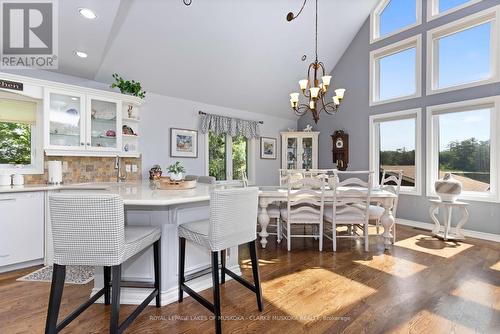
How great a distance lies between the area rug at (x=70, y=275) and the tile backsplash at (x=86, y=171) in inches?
45.3

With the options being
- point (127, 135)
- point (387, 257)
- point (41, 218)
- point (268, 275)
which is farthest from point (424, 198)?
point (41, 218)

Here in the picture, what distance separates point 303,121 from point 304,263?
4551 mm

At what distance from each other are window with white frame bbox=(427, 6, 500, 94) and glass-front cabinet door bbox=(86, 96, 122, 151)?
16.5ft

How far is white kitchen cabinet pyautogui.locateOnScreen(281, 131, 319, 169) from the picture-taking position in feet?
20.0

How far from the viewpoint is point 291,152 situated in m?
6.20

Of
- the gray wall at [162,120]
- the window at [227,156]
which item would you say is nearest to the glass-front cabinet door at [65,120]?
the gray wall at [162,120]

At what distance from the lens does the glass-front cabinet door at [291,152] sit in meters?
6.17

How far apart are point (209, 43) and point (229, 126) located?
5.76ft

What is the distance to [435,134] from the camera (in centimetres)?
421

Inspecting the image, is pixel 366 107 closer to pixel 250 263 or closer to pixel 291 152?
pixel 291 152

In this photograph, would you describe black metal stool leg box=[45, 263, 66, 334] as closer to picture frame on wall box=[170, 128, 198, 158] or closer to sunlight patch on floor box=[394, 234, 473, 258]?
picture frame on wall box=[170, 128, 198, 158]

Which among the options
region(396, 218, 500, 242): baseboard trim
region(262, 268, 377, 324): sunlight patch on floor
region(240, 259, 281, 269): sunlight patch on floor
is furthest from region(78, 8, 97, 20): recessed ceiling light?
region(396, 218, 500, 242): baseboard trim

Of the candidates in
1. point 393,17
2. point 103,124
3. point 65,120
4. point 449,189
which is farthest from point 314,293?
point 393,17
